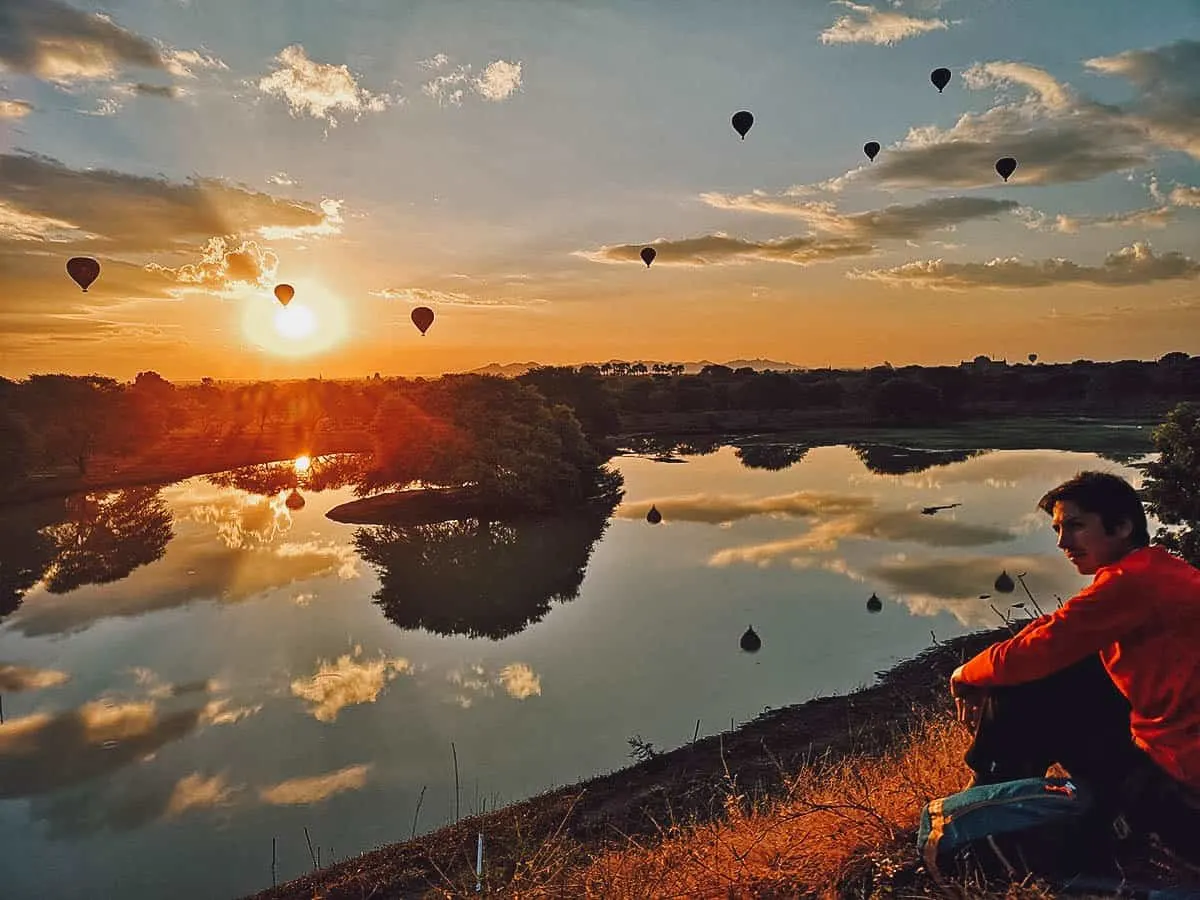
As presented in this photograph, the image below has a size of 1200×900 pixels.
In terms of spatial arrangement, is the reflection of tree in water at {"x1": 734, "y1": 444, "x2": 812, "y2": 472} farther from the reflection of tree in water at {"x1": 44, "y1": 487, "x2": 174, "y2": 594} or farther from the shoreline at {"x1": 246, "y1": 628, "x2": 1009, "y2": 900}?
the shoreline at {"x1": 246, "y1": 628, "x2": 1009, "y2": 900}

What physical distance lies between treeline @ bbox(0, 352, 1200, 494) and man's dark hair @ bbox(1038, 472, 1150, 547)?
52.7 meters

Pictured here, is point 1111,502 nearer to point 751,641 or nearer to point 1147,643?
point 1147,643

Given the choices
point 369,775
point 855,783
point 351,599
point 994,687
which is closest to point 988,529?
point 351,599

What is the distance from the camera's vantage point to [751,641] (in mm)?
22219

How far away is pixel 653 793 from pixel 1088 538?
11540 millimetres

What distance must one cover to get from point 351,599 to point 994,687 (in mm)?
27104

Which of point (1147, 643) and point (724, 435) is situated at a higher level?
point (724, 435)

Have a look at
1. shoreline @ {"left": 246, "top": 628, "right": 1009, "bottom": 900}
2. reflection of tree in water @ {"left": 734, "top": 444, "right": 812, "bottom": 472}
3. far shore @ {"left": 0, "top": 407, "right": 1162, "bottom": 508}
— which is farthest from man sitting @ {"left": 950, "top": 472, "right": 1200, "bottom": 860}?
reflection of tree in water @ {"left": 734, "top": 444, "right": 812, "bottom": 472}

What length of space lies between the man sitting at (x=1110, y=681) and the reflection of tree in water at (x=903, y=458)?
58.5 m

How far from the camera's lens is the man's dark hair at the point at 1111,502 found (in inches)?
143

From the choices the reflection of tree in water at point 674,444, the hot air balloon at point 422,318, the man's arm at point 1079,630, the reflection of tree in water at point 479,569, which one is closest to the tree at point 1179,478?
the reflection of tree in water at point 479,569

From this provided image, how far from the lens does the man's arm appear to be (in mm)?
3434

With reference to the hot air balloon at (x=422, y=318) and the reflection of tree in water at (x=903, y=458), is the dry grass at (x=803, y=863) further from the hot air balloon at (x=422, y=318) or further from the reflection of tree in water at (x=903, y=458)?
the reflection of tree in water at (x=903, y=458)

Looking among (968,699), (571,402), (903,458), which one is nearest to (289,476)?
(571,402)
